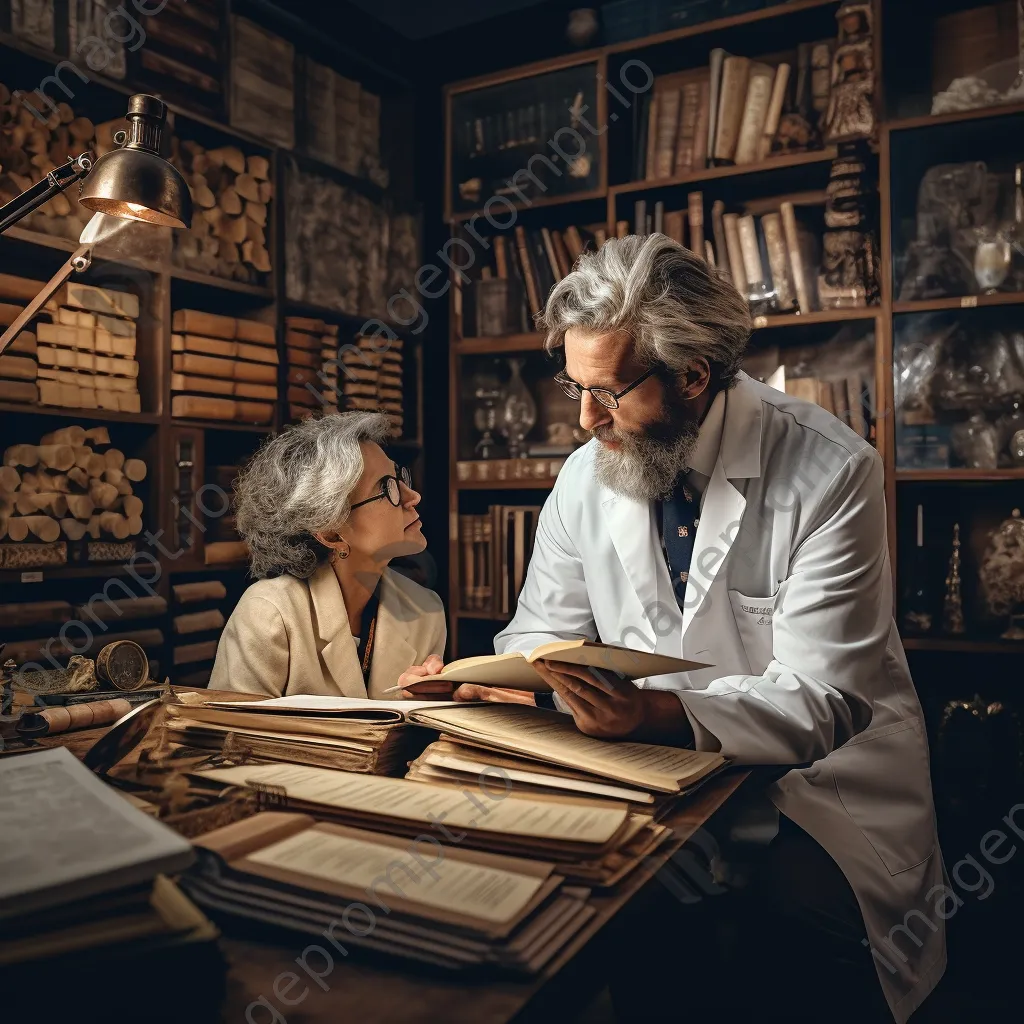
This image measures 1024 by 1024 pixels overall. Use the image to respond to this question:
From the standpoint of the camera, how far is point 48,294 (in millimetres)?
1888

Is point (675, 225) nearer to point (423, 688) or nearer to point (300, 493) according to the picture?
point (300, 493)

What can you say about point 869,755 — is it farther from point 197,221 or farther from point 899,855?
point 197,221

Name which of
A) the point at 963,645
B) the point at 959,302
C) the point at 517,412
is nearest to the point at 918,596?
the point at 963,645

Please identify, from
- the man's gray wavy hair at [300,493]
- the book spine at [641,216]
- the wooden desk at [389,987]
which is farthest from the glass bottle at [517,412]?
the wooden desk at [389,987]

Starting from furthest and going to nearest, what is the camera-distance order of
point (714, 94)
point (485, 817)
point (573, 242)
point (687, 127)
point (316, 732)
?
1. point (573, 242)
2. point (687, 127)
3. point (714, 94)
4. point (316, 732)
5. point (485, 817)

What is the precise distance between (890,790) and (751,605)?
1.37ft

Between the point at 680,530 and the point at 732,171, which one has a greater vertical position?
the point at 732,171

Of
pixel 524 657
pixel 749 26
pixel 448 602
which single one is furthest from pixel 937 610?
pixel 524 657

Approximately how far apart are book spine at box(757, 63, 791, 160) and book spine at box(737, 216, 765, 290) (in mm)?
235

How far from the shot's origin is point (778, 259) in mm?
3207

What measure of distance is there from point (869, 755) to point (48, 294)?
1868mm

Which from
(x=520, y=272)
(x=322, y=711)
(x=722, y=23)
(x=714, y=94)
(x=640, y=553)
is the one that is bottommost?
(x=322, y=711)

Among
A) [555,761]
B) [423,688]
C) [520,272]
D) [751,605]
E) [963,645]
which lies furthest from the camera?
[520,272]

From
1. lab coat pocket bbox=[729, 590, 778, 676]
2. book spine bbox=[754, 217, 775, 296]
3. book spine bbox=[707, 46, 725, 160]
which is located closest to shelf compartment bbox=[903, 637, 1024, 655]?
book spine bbox=[754, 217, 775, 296]
